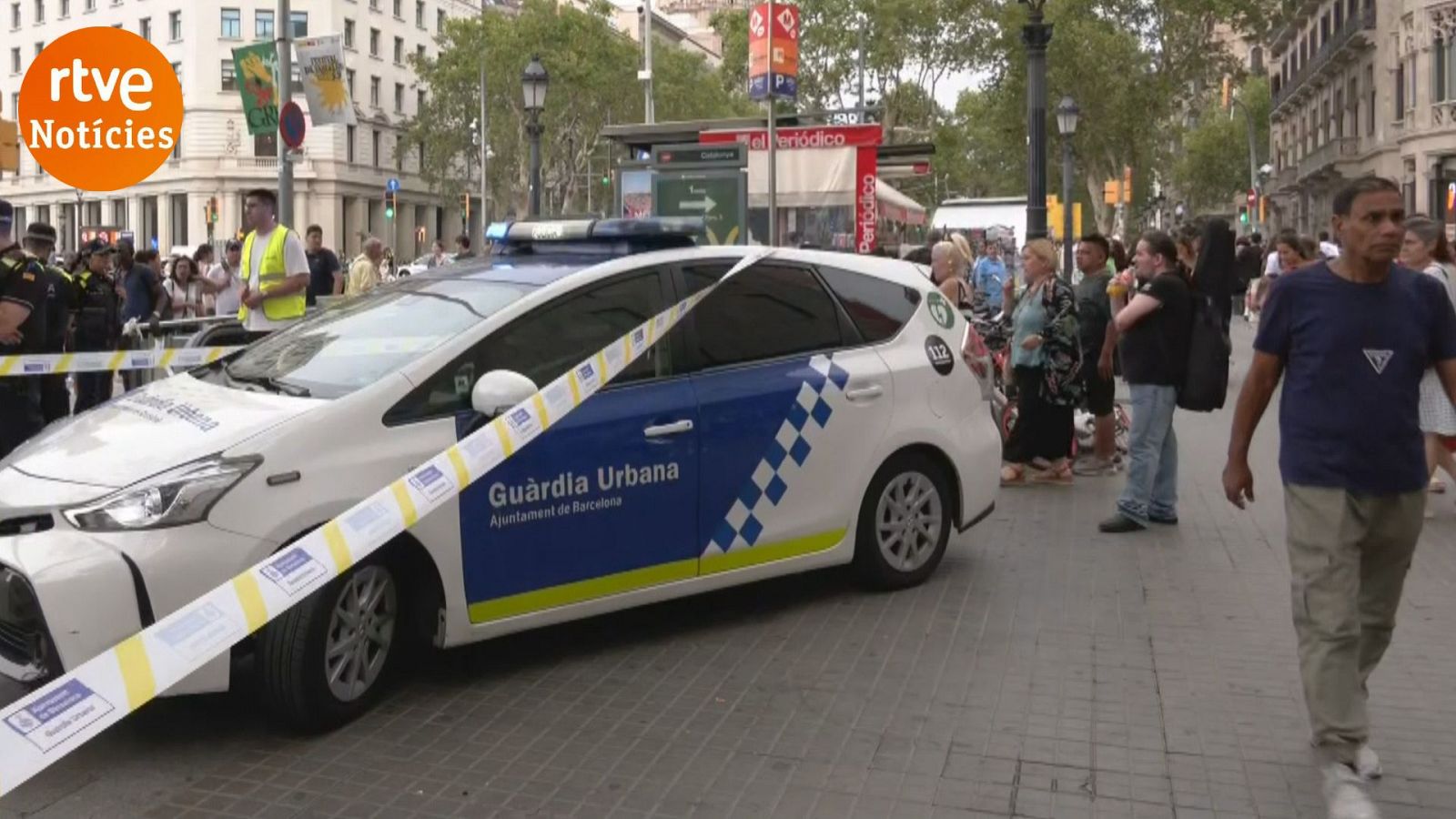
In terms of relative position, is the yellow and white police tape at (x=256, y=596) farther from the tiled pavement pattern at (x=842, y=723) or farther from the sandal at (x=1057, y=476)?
the sandal at (x=1057, y=476)

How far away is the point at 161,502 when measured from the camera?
4.76 m

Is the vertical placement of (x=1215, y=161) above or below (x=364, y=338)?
above

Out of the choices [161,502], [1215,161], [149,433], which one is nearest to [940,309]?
[149,433]

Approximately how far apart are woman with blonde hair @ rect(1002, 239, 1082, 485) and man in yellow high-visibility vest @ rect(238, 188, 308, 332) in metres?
5.04

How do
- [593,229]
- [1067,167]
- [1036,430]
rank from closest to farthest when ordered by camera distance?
[593,229]
[1036,430]
[1067,167]

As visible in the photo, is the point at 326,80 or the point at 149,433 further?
the point at 326,80

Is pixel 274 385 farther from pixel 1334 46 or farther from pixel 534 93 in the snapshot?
pixel 1334 46

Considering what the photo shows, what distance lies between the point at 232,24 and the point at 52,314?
241 ft

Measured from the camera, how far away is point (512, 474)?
5512mm

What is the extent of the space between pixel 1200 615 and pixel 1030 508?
304 cm

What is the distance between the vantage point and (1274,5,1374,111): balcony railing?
5434 centimetres

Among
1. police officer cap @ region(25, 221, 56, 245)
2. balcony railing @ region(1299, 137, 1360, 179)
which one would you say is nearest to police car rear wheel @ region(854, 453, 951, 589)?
police officer cap @ region(25, 221, 56, 245)

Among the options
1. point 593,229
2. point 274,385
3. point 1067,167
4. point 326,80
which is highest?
point 1067,167

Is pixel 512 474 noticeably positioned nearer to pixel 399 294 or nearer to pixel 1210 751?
pixel 399 294
